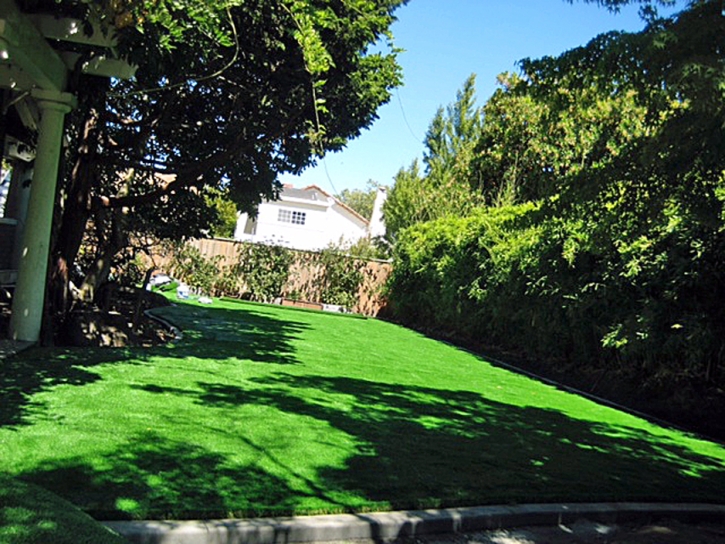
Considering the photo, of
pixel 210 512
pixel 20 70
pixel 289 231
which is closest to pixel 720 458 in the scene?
pixel 210 512

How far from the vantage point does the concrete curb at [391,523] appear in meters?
3.80

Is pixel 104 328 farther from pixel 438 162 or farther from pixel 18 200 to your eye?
pixel 438 162

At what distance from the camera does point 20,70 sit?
356 inches

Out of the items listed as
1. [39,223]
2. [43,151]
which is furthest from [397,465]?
[43,151]

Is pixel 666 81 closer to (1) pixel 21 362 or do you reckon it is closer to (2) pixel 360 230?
(1) pixel 21 362

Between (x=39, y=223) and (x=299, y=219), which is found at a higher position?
(x=299, y=219)

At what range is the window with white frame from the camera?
54.6 metres

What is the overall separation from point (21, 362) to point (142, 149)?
567cm

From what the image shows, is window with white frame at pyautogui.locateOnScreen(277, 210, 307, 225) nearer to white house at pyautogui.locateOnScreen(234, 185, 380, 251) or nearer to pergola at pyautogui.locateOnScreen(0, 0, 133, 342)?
white house at pyautogui.locateOnScreen(234, 185, 380, 251)

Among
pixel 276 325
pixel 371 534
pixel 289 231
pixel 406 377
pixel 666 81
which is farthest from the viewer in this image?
pixel 289 231

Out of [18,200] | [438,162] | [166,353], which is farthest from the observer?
[438,162]

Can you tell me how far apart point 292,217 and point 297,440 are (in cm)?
4952

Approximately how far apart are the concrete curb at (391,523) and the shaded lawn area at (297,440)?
124 mm

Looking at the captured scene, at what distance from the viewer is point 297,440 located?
593cm
